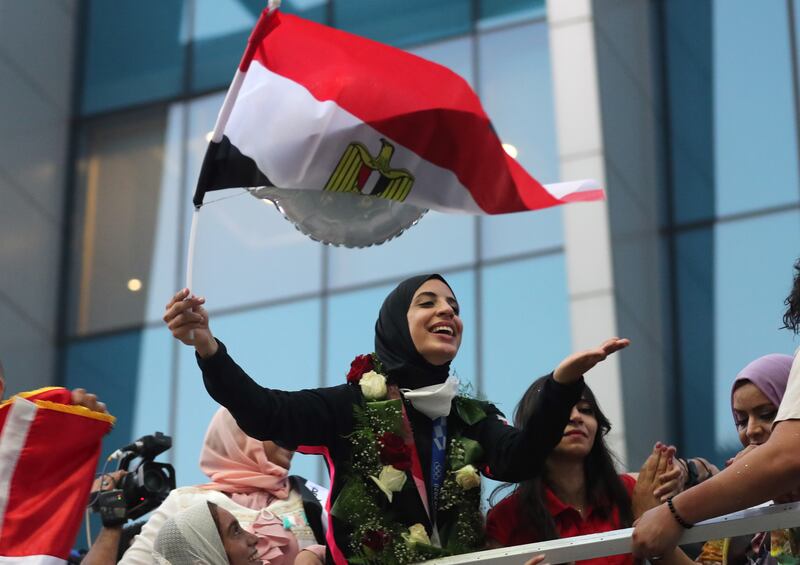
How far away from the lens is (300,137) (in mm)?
6258

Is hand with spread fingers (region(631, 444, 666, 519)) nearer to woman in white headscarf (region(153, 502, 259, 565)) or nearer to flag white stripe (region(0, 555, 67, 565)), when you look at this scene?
woman in white headscarf (region(153, 502, 259, 565))

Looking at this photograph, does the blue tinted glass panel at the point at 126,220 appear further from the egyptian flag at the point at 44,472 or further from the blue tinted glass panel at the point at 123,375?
the egyptian flag at the point at 44,472

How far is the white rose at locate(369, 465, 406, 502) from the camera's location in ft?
17.8

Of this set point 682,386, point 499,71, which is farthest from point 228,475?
point 499,71

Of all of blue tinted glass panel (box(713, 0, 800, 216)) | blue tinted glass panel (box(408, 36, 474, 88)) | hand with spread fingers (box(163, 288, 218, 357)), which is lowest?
hand with spread fingers (box(163, 288, 218, 357))

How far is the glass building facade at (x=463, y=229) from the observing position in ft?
47.8

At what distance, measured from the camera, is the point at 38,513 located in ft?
19.7

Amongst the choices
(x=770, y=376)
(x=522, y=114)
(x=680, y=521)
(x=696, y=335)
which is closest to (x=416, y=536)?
(x=680, y=521)

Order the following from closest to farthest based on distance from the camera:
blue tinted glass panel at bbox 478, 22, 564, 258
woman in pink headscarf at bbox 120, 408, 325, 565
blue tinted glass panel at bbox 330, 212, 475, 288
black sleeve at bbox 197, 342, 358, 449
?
black sleeve at bbox 197, 342, 358, 449
woman in pink headscarf at bbox 120, 408, 325, 565
blue tinted glass panel at bbox 478, 22, 564, 258
blue tinted glass panel at bbox 330, 212, 475, 288

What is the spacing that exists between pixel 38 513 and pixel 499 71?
1056cm

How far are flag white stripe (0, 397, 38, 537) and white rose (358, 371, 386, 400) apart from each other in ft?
4.33

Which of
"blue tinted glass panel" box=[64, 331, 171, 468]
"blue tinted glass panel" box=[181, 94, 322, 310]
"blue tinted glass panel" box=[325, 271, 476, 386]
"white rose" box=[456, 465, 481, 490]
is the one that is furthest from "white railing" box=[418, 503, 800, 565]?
"blue tinted glass panel" box=[64, 331, 171, 468]

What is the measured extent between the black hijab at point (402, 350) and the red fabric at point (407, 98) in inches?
34.1

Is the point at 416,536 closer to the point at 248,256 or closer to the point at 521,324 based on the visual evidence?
the point at 521,324
